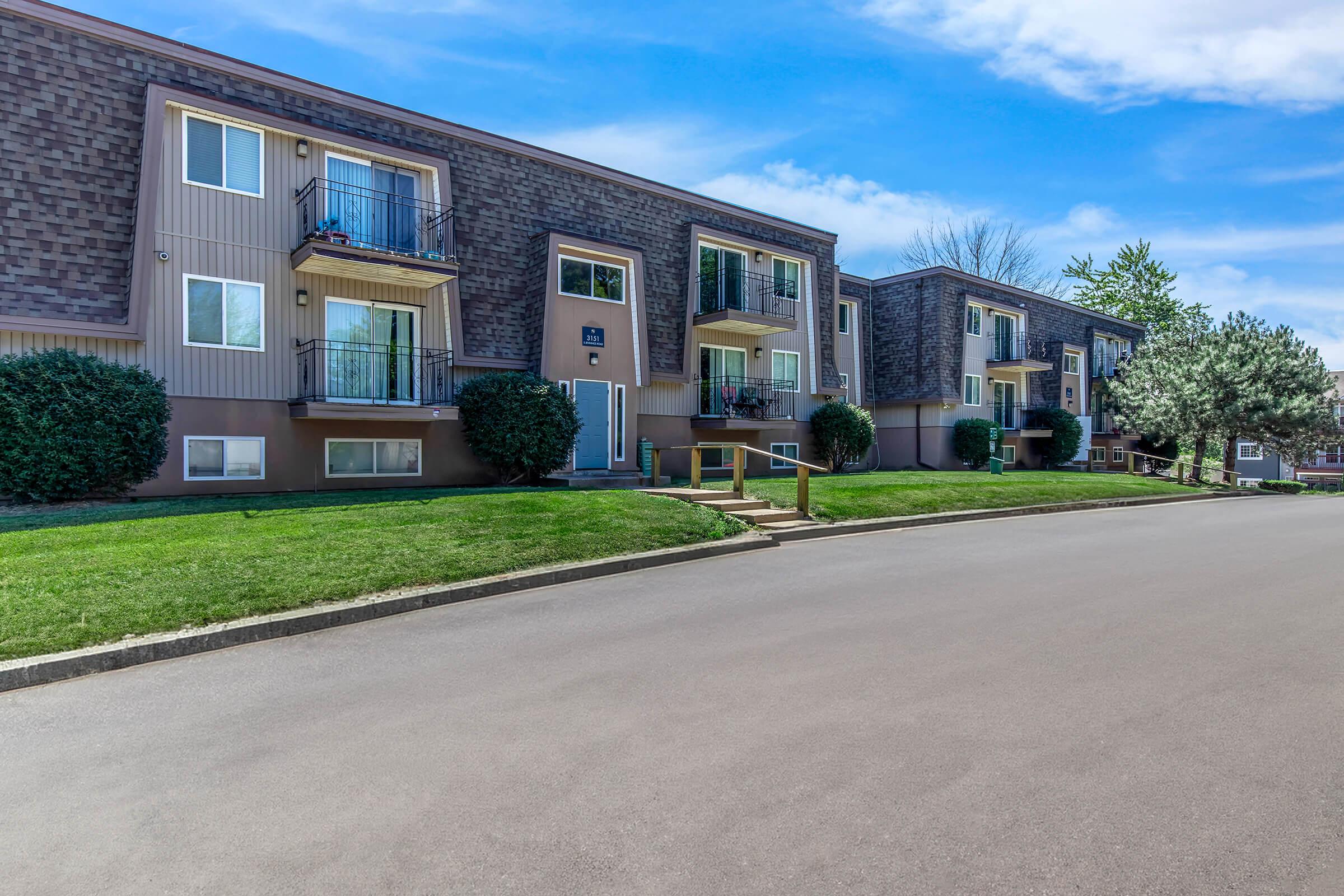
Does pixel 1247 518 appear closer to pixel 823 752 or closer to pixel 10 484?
pixel 823 752

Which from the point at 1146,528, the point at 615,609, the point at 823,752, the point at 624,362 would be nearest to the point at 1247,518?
the point at 1146,528

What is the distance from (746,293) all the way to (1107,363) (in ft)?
84.4

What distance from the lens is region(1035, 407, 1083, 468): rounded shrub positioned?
3478 cm

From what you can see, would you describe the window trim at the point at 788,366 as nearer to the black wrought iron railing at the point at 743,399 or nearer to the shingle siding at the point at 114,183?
the black wrought iron railing at the point at 743,399

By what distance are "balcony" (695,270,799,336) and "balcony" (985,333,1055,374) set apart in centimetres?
1263

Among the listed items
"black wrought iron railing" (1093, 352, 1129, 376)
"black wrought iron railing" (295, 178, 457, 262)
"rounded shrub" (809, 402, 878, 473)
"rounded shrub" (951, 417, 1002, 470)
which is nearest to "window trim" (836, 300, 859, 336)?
"rounded shrub" (809, 402, 878, 473)

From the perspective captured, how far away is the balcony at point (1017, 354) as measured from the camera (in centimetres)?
3312

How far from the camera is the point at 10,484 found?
11.6 m

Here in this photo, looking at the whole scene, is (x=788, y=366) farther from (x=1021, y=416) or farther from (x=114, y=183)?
(x=114, y=183)

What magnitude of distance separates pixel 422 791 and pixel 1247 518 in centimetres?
1862

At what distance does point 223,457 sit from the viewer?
14.9 metres

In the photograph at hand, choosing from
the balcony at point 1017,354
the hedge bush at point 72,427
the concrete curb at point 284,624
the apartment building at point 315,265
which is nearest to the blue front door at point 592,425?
the apartment building at point 315,265

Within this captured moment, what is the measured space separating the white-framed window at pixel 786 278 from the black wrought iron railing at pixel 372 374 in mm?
11063

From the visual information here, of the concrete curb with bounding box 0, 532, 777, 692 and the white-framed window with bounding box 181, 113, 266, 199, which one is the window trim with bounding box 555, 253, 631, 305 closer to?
the white-framed window with bounding box 181, 113, 266, 199
